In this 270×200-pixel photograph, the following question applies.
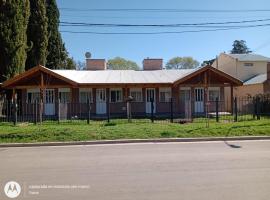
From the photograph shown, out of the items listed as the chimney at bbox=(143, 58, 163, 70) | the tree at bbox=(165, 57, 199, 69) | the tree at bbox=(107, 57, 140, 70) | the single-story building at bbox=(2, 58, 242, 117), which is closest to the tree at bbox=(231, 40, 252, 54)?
the tree at bbox=(165, 57, 199, 69)

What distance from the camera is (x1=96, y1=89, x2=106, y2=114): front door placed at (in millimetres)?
34688

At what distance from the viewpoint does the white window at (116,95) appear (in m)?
35.0

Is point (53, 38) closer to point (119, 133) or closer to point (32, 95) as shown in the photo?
point (32, 95)

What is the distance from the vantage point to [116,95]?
35094 mm

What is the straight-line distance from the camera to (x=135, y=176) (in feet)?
29.7

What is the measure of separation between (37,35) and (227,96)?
20644 millimetres

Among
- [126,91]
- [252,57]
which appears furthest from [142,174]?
[252,57]

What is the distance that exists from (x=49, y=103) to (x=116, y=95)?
538 cm

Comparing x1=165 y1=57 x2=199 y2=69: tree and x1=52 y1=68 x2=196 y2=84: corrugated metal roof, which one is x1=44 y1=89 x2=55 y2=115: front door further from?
x1=165 y1=57 x2=199 y2=69: tree

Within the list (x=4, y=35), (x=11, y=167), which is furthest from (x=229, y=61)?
(x=11, y=167)

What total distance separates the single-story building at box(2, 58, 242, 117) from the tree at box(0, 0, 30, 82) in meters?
1.71

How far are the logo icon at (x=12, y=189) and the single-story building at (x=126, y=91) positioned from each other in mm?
24017

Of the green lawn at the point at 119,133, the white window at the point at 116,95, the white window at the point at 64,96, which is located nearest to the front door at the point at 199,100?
the white window at the point at 116,95

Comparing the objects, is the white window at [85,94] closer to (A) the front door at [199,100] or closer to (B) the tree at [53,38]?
(A) the front door at [199,100]
